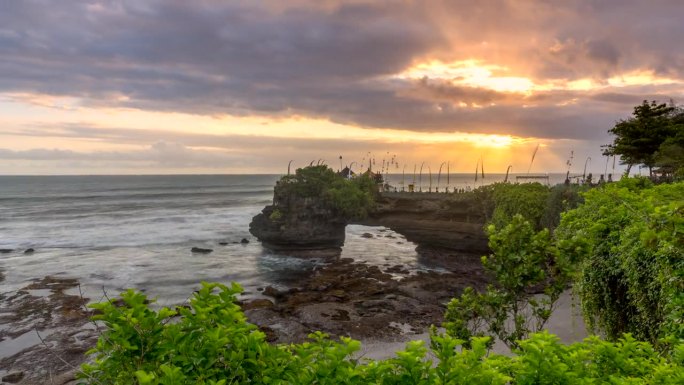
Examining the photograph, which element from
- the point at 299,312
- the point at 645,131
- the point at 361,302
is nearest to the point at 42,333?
the point at 299,312

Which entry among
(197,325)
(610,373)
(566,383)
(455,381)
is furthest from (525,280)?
(197,325)

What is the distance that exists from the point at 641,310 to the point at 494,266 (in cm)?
385

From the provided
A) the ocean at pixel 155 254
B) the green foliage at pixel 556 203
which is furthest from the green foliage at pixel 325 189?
the green foliage at pixel 556 203

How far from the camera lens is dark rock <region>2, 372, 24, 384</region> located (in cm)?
1967

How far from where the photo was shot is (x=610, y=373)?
561cm

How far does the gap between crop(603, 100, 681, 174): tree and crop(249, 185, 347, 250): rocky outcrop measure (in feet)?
120

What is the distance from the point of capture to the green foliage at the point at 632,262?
26.7ft

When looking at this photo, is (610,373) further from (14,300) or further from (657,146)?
(657,146)

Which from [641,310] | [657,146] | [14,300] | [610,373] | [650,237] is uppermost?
[657,146]

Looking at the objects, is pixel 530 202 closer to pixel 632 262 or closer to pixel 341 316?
pixel 341 316

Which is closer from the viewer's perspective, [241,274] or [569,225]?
[569,225]

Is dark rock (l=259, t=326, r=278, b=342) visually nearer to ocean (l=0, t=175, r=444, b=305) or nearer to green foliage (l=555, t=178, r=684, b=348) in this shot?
ocean (l=0, t=175, r=444, b=305)

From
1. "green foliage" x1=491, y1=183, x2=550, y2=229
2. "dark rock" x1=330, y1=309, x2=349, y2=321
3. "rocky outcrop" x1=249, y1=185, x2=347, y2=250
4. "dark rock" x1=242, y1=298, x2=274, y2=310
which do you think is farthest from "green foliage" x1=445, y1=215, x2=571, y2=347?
"rocky outcrop" x1=249, y1=185, x2=347, y2=250

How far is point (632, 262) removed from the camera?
36.1ft
